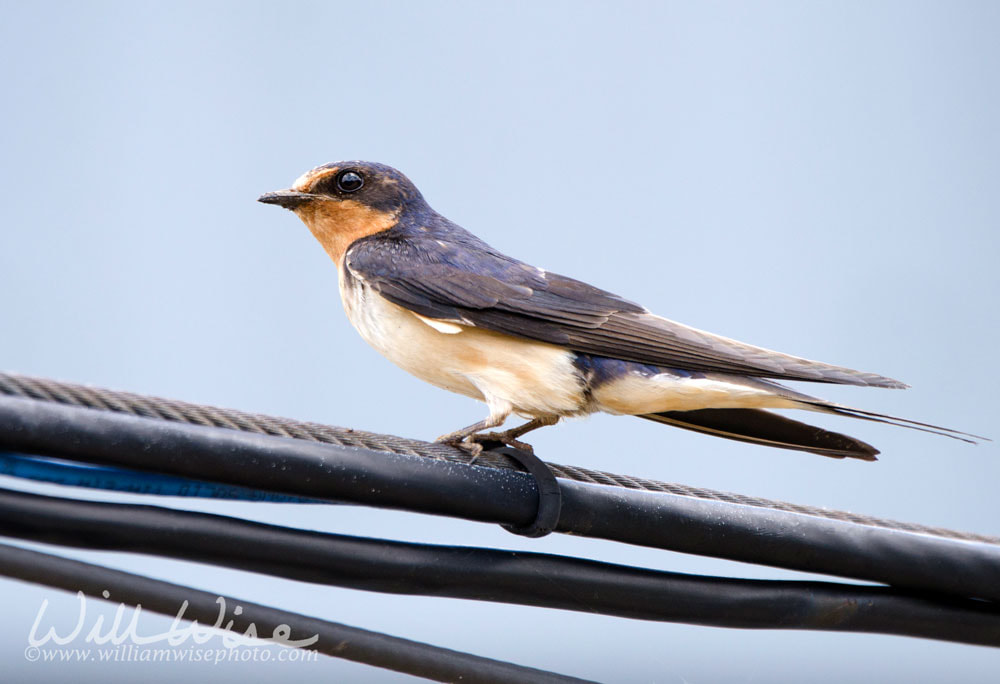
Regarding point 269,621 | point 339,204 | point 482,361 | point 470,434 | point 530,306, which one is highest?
point 339,204

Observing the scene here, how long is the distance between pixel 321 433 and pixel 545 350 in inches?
39.5

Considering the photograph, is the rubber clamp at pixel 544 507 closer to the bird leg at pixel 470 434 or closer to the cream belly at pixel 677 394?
the bird leg at pixel 470 434

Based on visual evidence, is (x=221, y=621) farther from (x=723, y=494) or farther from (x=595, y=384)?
(x=595, y=384)

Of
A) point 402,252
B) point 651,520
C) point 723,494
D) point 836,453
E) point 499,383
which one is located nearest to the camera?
point 651,520

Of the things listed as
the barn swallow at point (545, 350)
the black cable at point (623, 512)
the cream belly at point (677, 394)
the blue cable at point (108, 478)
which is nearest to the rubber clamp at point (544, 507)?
the black cable at point (623, 512)

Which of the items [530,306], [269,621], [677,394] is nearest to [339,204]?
[530,306]

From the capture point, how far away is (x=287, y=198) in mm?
2559

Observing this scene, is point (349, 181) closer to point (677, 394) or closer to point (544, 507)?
point (677, 394)

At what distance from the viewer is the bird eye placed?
261cm

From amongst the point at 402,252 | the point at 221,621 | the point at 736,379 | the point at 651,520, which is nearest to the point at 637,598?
the point at 651,520

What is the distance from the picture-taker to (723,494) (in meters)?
1.49

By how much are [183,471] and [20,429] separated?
0.15 meters

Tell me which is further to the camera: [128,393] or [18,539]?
[128,393]

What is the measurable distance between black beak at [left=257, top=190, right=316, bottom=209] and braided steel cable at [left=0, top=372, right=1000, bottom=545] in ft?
3.71
